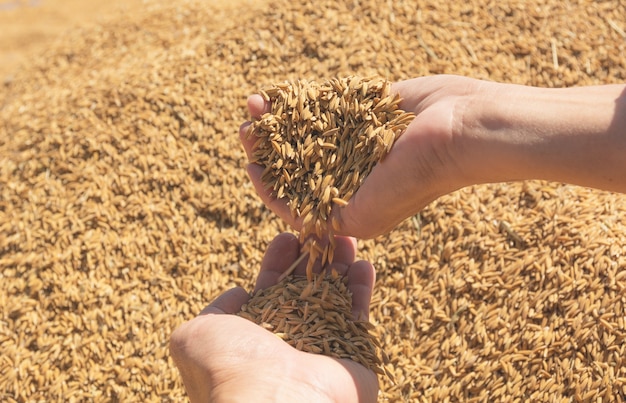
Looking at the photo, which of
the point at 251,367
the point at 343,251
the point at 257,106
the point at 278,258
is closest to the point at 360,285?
the point at 343,251

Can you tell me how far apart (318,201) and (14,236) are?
1550 mm

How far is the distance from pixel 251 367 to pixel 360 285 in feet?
1.82

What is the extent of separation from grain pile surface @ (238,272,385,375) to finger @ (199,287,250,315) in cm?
3

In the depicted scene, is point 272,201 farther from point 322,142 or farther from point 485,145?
point 485,145

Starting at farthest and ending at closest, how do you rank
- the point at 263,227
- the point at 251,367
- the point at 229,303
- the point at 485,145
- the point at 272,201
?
the point at 263,227 < the point at 272,201 < the point at 229,303 < the point at 485,145 < the point at 251,367

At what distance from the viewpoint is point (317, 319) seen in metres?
A: 1.87

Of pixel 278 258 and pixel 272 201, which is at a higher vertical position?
pixel 272 201

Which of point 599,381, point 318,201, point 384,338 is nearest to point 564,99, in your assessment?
point 318,201

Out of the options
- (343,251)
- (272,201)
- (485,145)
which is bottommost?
(343,251)

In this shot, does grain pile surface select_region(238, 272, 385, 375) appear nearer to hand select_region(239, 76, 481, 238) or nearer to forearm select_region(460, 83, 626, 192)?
hand select_region(239, 76, 481, 238)

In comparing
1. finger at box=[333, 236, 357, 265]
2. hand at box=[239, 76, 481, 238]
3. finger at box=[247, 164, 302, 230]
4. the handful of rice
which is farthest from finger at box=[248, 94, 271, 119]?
finger at box=[333, 236, 357, 265]

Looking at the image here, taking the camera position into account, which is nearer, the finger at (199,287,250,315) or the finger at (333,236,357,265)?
the finger at (199,287,250,315)

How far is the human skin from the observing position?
5.30ft

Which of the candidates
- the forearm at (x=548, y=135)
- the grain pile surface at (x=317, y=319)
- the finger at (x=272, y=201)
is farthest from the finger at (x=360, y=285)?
the forearm at (x=548, y=135)
